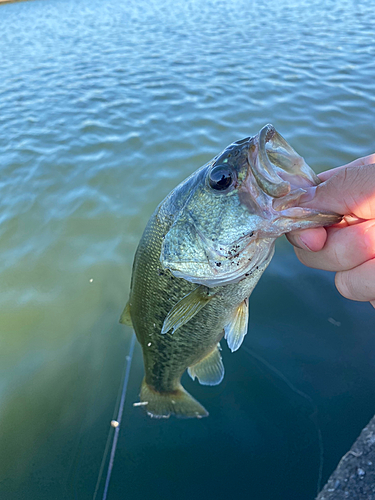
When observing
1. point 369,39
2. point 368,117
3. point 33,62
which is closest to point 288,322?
point 368,117

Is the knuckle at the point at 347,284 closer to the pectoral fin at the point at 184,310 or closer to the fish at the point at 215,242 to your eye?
the fish at the point at 215,242

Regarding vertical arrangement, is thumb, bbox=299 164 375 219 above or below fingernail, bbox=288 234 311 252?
above

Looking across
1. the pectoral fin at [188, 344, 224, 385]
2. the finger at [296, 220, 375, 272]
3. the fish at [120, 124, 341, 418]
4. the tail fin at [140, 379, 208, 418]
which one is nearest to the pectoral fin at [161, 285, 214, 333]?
the fish at [120, 124, 341, 418]

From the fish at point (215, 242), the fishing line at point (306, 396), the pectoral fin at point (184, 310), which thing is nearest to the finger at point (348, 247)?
the fish at point (215, 242)

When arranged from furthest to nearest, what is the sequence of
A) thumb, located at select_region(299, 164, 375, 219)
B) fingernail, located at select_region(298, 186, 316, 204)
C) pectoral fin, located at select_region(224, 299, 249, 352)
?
pectoral fin, located at select_region(224, 299, 249, 352)
fingernail, located at select_region(298, 186, 316, 204)
thumb, located at select_region(299, 164, 375, 219)

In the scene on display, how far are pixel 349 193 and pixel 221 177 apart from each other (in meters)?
0.60

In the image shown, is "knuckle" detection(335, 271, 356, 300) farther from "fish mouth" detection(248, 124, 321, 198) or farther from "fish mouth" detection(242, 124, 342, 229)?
"fish mouth" detection(248, 124, 321, 198)

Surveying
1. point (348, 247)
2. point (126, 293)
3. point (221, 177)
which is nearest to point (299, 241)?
point (348, 247)

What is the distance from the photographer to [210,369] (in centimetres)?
240

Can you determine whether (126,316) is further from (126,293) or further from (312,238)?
(312,238)

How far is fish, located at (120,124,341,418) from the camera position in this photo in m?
1.49

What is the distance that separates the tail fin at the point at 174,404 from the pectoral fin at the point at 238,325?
84 cm

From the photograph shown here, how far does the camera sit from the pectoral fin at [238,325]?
1940mm

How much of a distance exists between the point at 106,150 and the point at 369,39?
9.40 metres
